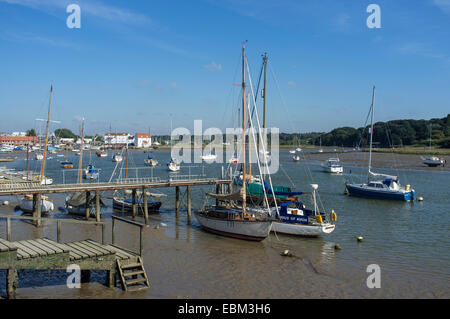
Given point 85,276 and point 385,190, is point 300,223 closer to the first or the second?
point 85,276

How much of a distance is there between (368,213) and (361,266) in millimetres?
18884

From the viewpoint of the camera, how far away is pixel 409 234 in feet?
99.2

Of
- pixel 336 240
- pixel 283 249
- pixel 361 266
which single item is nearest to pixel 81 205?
pixel 283 249

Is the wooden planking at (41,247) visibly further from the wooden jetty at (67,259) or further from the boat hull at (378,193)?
the boat hull at (378,193)

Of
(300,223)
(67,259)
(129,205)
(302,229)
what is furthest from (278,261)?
(129,205)

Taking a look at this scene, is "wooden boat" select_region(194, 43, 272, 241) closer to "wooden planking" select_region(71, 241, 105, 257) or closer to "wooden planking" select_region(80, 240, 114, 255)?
"wooden planking" select_region(80, 240, 114, 255)

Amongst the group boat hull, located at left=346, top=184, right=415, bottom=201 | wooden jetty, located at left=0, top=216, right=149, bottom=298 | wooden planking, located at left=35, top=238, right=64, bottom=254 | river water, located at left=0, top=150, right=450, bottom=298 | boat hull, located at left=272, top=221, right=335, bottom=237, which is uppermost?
wooden planking, located at left=35, top=238, right=64, bottom=254

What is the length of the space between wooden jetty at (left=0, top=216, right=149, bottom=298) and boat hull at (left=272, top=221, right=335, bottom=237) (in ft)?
45.8

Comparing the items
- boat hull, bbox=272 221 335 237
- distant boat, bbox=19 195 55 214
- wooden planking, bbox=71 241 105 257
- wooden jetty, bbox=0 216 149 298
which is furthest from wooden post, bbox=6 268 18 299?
distant boat, bbox=19 195 55 214

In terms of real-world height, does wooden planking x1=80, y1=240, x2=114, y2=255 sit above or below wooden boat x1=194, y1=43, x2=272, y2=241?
above

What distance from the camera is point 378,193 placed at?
48531mm

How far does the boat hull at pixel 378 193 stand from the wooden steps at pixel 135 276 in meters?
38.6

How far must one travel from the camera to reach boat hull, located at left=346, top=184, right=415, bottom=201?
4653 centimetres
